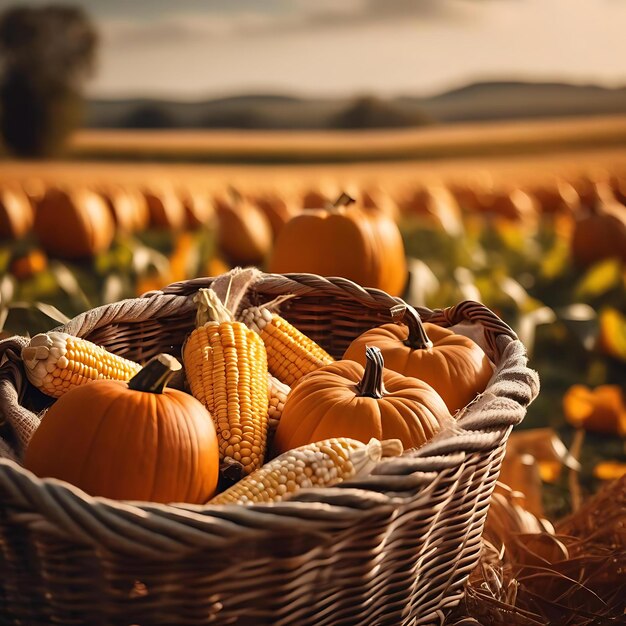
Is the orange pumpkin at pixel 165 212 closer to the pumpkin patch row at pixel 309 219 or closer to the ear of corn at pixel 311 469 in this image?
the pumpkin patch row at pixel 309 219

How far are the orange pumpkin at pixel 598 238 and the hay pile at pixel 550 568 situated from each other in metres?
2.60

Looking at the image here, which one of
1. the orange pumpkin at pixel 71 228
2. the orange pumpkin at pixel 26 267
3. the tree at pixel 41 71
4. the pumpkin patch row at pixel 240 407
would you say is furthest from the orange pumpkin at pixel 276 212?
the tree at pixel 41 71

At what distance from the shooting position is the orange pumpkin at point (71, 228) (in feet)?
12.8

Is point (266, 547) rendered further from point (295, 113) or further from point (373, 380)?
point (295, 113)

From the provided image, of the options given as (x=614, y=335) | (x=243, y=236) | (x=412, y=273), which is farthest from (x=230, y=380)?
(x=243, y=236)

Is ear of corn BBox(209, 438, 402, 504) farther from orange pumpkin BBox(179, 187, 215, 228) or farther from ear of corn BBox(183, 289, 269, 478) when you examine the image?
orange pumpkin BBox(179, 187, 215, 228)

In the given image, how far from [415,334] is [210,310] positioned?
12.9 inches

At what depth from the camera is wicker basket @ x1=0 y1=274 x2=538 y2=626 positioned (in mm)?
704

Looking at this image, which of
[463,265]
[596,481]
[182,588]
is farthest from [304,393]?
[463,265]

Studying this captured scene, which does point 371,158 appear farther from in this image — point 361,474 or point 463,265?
point 361,474

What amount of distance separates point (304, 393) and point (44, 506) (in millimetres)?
451

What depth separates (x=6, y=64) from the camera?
8.73m

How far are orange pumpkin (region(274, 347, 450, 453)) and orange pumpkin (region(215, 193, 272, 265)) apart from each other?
111 inches

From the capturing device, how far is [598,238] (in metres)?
3.95
